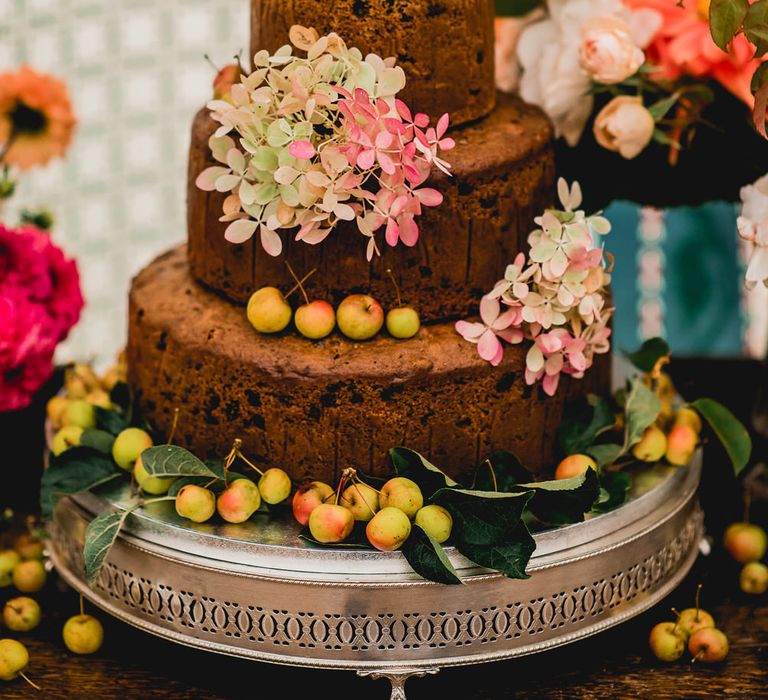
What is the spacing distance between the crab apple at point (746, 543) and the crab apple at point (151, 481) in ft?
2.35

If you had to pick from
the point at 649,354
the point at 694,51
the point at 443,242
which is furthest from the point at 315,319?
the point at 694,51

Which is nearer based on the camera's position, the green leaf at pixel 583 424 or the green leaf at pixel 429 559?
the green leaf at pixel 429 559

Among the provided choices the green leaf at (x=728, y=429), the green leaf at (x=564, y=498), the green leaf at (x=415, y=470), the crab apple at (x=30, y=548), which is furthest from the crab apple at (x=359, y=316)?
the crab apple at (x=30, y=548)

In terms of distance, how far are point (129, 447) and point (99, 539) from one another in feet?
0.43

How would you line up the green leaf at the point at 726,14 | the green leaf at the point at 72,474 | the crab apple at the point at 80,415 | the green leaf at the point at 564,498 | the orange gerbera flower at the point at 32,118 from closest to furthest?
1. the green leaf at the point at 726,14
2. the green leaf at the point at 564,498
3. the green leaf at the point at 72,474
4. the crab apple at the point at 80,415
5. the orange gerbera flower at the point at 32,118

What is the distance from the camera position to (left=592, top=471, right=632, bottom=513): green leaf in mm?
1174

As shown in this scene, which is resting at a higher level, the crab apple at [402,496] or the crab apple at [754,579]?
the crab apple at [402,496]

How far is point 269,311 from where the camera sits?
114cm

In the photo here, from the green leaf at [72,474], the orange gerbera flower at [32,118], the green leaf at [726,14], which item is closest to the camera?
the green leaf at [726,14]

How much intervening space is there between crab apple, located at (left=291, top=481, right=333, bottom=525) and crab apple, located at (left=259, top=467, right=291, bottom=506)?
0.02 meters

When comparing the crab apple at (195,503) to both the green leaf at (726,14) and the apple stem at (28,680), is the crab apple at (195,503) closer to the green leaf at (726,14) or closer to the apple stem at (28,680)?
the apple stem at (28,680)

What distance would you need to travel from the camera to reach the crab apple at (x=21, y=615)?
4.13 feet

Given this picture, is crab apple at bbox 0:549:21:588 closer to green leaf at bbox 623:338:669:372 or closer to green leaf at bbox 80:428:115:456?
green leaf at bbox 80:428:115:456

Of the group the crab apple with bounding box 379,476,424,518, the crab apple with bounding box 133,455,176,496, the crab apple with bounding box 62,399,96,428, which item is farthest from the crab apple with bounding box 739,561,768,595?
the crab apple with bounding box 62,399,96,428
